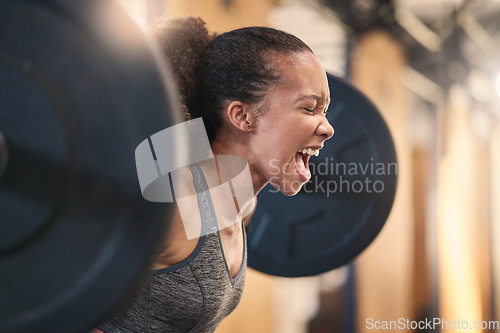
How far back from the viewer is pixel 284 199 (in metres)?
0.80

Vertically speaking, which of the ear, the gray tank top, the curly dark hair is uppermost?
the curly dark hair

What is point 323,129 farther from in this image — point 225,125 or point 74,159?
point 74,159

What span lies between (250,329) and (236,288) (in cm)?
153

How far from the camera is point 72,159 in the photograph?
338 mm

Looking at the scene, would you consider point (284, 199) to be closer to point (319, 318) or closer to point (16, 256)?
point (16, 256)

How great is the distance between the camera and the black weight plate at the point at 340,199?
0.71 m

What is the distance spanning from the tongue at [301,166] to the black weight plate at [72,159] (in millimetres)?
217

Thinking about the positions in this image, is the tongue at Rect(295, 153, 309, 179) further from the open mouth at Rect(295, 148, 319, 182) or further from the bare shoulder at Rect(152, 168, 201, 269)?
the bare shoulder at Rect(152, 168, 201, 269)

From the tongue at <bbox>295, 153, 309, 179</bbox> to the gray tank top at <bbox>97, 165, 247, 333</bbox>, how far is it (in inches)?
5.0

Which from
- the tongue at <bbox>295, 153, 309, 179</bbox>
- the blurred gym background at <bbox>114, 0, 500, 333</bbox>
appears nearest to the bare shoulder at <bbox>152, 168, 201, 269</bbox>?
the tongue at <bbox>295, 153, 309, 179</bbox>

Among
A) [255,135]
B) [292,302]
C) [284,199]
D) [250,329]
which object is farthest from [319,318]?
[255,135]

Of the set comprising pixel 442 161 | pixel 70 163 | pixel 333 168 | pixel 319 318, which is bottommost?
pixel 319 318

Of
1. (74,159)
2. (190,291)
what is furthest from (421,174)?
(74,159)

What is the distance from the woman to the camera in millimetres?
515
